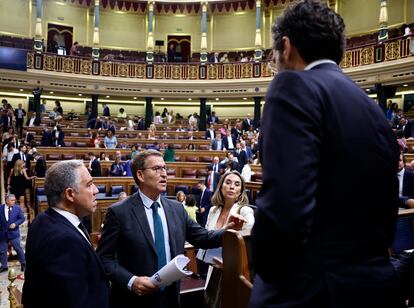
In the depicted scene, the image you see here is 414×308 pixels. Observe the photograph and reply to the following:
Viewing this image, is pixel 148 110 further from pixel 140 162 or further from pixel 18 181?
pixel 140 162

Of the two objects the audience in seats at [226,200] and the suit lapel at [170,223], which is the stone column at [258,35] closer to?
the audience in seats at [226,200]

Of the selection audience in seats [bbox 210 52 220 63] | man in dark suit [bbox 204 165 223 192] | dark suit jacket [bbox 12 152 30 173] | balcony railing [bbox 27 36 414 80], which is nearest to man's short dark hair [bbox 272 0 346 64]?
man in dark suit [bbox 204 165 223 192]

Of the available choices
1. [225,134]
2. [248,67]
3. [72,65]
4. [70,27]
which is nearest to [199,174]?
[225,134]

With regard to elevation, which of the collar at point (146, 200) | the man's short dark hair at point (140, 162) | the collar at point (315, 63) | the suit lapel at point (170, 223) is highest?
the collar at point (315, 63)

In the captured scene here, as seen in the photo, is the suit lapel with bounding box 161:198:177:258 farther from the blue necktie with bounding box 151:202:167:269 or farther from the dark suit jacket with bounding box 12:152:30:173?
the dark suit jacket with bounding box 12:152:30:173

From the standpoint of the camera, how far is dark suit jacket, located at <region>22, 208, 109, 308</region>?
1.76m

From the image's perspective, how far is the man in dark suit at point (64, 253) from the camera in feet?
5.81

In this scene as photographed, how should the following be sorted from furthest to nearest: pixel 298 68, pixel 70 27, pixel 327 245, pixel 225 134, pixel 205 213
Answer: pixel 70 27
pixel 225 134
pixel 205 213
pixel 298 68
pixel 327 245

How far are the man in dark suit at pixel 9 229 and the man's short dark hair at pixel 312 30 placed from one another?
6.47m

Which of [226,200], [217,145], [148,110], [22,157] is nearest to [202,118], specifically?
[148,110]

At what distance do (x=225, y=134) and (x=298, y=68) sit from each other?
12.5 metres

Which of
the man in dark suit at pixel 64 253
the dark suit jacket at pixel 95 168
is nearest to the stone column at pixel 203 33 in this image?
the dark suit jacket at pixel 95 168

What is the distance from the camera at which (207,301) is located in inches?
89.6

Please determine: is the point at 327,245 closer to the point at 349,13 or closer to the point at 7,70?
the point at 7,70
